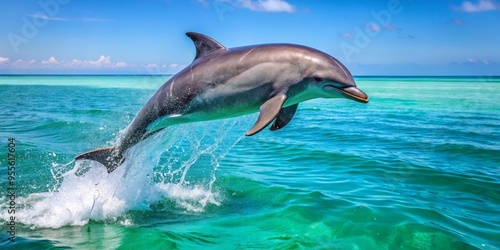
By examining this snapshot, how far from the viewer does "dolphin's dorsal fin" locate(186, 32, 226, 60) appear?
623 cm

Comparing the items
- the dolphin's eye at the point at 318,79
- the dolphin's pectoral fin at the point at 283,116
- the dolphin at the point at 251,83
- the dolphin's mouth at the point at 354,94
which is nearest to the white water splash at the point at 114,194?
the dolphin at the point at 251,83

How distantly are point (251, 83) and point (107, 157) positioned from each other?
3334 millimetres

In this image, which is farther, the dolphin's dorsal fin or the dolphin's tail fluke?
the dolphin's tail fluke

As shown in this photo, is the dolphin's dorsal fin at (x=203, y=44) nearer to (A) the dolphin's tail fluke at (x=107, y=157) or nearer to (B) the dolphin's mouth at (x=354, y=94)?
(B) the dolphin's mouth at (x=354, y=94)

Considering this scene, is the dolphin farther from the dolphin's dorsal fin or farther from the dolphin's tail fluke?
the dolphin's tail fluke

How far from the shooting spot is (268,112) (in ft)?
16.7

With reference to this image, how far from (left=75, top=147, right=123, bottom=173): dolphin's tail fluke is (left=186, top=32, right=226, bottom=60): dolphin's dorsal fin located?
2.37 metres

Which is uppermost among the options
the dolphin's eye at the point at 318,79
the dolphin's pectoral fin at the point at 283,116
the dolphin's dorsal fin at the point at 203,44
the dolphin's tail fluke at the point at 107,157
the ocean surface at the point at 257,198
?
the dolphin's dorsal fin at the point at 203,44

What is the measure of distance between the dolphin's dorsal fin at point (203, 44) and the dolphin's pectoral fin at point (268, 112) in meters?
1.44

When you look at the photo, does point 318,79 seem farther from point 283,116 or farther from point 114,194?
point 114,194

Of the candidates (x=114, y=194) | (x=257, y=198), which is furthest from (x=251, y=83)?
(x=114, y=194)

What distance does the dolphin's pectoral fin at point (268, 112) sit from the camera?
4.86 m

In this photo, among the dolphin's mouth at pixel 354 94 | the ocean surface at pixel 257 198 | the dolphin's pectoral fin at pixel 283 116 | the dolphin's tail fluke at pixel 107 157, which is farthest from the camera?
the dolphin's tail fluke at pixel 107 157

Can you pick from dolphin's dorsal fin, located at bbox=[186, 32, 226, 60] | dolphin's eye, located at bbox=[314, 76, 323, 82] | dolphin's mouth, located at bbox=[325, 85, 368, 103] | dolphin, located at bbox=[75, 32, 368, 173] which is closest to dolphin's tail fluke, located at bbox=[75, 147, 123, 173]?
dolphin, located at bbox=[75, 32, 368, 173]
